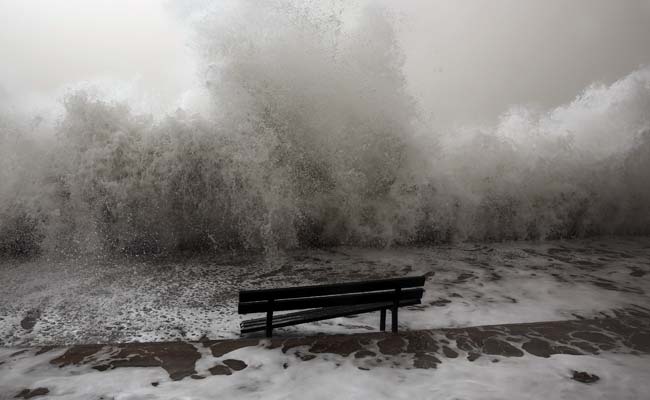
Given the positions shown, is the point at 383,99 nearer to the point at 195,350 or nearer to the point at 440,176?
the point at 440,176

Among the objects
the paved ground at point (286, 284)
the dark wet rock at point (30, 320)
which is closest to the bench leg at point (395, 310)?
the paved ground at point (286, 284)

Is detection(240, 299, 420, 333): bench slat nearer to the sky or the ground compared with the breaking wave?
nearer to the ground

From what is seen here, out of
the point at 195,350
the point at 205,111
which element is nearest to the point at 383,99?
the point at 205,111

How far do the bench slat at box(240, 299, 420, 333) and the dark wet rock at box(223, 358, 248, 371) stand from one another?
53 cm

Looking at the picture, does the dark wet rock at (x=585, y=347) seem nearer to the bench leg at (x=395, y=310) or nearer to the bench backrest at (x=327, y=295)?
the bench backrest at (x=327, y=295)

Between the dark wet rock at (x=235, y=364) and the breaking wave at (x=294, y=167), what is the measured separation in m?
4.67

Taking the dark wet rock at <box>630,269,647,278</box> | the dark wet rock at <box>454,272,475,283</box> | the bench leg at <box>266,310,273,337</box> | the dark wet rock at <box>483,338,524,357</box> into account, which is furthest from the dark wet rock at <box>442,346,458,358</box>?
the dark wet rock at <box>630,269,647,278</box>

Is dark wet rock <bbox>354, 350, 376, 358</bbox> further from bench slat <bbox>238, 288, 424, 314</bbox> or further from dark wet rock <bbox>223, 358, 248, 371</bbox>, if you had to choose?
dark wet rock <bbox>223, 358, 248, 371</bbox>

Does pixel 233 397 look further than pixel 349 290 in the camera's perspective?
No

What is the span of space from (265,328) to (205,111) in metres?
6.49

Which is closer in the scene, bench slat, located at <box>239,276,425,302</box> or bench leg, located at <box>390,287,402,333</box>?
bench slat, located at <box>239,276,425,302</box>

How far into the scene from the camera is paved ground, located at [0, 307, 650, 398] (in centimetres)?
358

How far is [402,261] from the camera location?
7.70 metres

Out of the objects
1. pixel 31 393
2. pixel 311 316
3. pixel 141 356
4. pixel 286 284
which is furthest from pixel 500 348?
pixel 31 393
